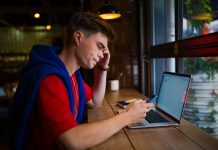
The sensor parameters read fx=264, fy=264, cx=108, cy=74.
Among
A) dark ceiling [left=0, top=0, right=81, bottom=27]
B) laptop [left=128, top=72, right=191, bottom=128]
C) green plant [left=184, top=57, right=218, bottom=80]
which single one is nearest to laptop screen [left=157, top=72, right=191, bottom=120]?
laptop [left=128, top=72, right=191, bottom=128]

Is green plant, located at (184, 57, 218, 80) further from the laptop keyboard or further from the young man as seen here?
the young man

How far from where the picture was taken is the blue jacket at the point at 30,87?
1069mm

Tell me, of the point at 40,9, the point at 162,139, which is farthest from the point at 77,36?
the point at 40,9

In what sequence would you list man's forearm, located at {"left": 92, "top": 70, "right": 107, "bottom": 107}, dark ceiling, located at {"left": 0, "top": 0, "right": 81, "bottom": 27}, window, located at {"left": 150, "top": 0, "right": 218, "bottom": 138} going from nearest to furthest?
window, located at {"left": 150, "top": 0, "right": 218, "bottom": 138} → man's forearm, located at {"left": 92, "top": 70, "right": 107, "bottom": 107} → dark ceiling, located at {"left": 0, "top": 0, "right": 81, "bottom": 27}

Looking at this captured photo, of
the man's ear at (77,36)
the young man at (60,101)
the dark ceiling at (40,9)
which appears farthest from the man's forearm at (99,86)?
the dark ceiling at (40,9)

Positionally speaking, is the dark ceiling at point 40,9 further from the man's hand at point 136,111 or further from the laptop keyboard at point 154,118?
the man's hand at point 136,111

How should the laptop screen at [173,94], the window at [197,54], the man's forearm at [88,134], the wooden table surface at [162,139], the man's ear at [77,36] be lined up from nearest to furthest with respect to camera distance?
the man's forearm at [88,134] → the wooden table surface at [162,139] → the man's ear at [77,36] → the laptop screen at [173,94] → the window at [197,54]

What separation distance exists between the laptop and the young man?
0.68 ft

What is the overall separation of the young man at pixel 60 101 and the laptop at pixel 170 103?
8.2 inches

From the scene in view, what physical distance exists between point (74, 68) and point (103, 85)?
1.76ft

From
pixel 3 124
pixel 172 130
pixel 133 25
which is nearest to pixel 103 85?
pixel 172 130

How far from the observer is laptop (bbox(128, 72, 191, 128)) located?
4.46ft

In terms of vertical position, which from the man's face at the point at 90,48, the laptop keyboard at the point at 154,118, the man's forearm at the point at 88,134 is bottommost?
the laptop keyboard at the point at 154,118

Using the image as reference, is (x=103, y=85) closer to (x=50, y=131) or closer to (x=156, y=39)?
(x=50, y=131)
